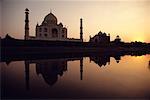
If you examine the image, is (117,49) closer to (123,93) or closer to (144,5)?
(144,5)

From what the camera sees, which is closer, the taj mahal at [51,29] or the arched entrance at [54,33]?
the taj mahal at [51,29]

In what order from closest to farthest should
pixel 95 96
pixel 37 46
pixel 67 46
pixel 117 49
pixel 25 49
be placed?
1. pixel 95 96
2. pixel 25 49
3. pixel 37 46
4. pixel 67 46
5. pixel 117 49

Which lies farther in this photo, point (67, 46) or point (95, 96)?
point (67, 46)

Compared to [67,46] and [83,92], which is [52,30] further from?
[83,92]

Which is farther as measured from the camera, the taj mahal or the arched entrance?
the arched entrance

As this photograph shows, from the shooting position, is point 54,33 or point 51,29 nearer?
point 51,29

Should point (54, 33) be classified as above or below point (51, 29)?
below

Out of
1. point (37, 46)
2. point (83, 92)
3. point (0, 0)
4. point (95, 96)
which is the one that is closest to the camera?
point (95, 96)

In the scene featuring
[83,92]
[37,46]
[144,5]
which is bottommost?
[83,92]

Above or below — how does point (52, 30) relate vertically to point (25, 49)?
above

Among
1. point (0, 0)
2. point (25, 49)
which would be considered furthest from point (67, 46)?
point (0, 0)
